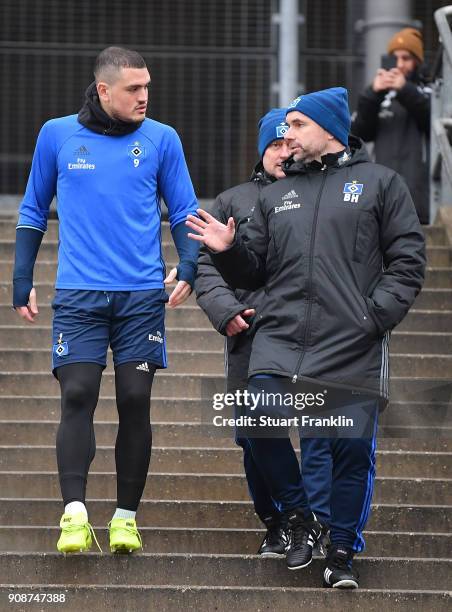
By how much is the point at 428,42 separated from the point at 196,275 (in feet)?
26.0

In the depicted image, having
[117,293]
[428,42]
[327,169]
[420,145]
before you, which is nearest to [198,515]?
[117,293]

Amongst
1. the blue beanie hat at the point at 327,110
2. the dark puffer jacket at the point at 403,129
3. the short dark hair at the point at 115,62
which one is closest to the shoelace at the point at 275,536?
the blue beanie hat at the point at 327,110

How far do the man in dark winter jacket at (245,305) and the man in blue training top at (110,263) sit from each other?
5.5 inches

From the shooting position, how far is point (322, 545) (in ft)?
21.5

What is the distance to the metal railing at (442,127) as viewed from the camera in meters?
10.1

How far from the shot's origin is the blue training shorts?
6.42 meters

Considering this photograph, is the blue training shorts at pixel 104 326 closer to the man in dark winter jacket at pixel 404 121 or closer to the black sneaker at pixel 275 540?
the black sneaker at pixel 275 540

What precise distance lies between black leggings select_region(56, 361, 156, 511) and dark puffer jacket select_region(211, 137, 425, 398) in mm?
512

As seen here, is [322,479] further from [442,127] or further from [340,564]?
Answer: [442,127]

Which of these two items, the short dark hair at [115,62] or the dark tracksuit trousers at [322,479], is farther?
the short dark hair at [115,62]

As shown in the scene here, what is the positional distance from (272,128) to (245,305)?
841 mm

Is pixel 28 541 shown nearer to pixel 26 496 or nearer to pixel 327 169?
pixel 26 496

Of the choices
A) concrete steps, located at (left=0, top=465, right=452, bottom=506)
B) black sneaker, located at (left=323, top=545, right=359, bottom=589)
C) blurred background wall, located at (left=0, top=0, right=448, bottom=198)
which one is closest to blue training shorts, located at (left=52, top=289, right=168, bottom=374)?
black sneaker, located at (left=323, top=545, right=359, bottom=589)

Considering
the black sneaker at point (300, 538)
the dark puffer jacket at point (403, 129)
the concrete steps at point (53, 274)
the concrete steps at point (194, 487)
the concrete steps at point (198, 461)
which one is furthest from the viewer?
the dark puffer jacket at point (403, 129)
